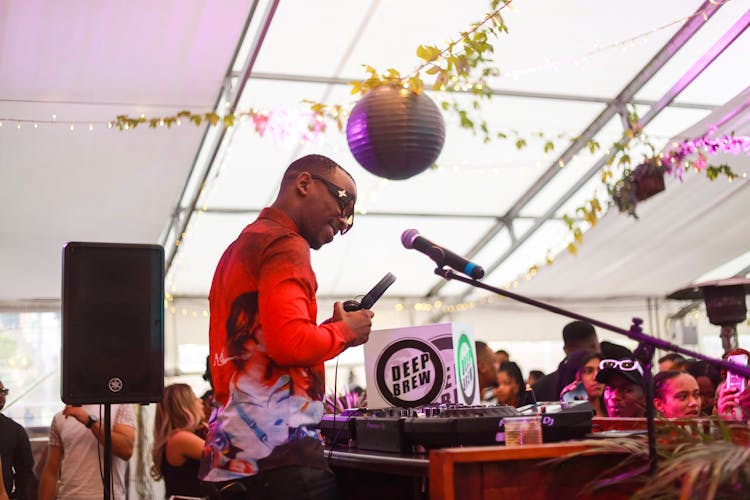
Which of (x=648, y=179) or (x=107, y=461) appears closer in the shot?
(x=107, y=461)

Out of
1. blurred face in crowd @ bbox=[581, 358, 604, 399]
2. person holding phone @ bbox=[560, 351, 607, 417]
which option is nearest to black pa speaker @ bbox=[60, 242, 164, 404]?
person holding phone @ bbox=[560, 351, 607, 417]


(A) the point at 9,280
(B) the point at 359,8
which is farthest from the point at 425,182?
(A) the point at 9,280

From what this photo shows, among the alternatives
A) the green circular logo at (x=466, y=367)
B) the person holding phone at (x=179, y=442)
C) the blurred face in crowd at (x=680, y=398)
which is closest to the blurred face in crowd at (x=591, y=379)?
the blurred face in crowd at (x=680, y=398)

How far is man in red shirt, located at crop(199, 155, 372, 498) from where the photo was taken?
200 centimetres

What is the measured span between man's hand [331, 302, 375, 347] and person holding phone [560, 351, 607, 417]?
239 centimetres

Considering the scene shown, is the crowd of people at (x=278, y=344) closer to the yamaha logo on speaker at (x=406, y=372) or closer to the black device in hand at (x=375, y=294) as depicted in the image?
the black device in hand at (x=375, y=294)

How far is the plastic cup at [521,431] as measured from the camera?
1975 mm

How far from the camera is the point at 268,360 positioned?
81.0 inches

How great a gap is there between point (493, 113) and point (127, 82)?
110 inches

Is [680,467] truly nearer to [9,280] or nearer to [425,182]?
[425,182]

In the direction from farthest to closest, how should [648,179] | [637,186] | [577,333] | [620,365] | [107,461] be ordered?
[637,186]
[648,179]
[577,333]
[107,461]
[620,365]

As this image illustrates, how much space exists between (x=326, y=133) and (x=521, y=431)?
5.19m

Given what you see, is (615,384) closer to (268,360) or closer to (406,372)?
(406,372)

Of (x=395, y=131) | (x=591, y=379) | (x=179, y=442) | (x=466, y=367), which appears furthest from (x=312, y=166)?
(x=179, y=442)
